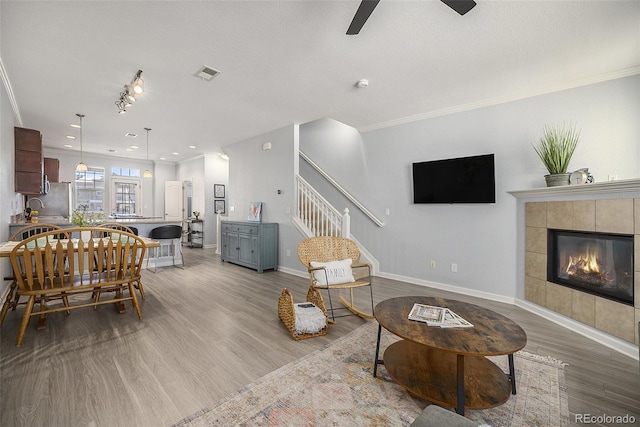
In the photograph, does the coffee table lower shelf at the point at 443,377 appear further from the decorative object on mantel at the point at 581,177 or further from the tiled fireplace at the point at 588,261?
the decorative object on mantel at the point at 581,177

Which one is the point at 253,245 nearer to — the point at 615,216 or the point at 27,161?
the point at 27,161

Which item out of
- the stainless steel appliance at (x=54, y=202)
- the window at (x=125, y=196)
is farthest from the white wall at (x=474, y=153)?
the window at (x=125, y=196)

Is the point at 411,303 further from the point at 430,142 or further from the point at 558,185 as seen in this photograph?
the point at 430,142

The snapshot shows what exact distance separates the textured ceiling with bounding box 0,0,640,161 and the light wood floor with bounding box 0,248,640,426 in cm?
274

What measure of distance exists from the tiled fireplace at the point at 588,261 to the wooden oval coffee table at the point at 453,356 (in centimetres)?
152

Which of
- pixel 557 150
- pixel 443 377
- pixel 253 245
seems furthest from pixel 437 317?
pixel 253 245

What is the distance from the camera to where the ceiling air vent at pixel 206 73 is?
312cm

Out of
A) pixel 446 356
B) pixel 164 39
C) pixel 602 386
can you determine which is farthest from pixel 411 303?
pixel 164 39

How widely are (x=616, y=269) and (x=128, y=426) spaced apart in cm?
394

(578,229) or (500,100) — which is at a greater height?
(500,100)

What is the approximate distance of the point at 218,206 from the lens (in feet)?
27.6

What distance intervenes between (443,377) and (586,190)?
98.4 inches

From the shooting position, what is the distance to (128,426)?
148cm

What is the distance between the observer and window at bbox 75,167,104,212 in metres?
7.92
